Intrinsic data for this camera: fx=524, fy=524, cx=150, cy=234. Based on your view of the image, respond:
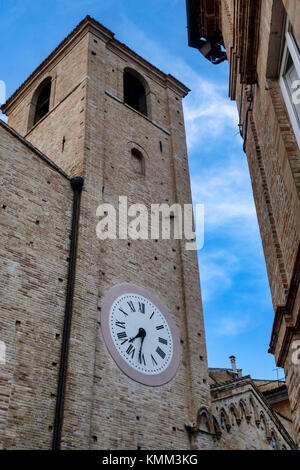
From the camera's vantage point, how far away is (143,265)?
1188 cm

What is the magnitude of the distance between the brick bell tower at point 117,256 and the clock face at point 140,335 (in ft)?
0.10

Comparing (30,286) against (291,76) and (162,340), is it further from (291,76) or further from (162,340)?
(291,76)

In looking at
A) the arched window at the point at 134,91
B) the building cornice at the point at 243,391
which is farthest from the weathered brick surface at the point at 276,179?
the arched window at the point at 134,91

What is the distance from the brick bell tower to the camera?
30.1 feet

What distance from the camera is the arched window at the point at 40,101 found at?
53.4 feet

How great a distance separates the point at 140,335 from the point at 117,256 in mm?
1870

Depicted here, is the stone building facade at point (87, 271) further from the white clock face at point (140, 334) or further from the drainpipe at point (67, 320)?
the white clock face at point (140, 334)

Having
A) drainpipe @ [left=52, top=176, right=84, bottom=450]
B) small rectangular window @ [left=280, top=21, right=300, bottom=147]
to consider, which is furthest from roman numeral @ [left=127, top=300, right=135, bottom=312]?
small rectangular window @ [left=280, top=21, right=300, bottom=147]

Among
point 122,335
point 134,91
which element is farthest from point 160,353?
point 134,91

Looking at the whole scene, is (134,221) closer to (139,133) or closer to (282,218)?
(139,133)

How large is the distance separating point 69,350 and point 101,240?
9.38ft

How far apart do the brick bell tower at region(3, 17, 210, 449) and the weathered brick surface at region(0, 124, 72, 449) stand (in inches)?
4.5
